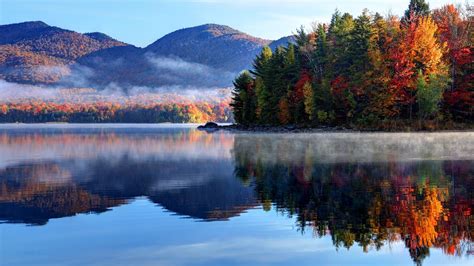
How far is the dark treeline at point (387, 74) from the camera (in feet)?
271

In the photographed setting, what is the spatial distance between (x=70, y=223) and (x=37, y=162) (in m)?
24.0

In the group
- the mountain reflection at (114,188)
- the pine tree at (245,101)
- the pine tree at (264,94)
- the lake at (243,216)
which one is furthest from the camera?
the pine tree at (245,101)

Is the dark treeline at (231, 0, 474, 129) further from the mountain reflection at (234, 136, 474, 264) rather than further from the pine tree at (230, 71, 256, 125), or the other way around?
the mountain reflection at (234, 136, 474, 264)

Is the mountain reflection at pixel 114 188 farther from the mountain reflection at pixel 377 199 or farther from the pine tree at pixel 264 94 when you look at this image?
the pine tree at pixel 264 94

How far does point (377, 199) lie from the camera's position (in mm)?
19984

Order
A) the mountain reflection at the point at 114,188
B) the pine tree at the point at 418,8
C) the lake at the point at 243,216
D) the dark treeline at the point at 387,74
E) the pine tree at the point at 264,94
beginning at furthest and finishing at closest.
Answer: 1. the pine tree at the point at 264,94
2. the pine tree at the point at 418,8
3. the dark treeline at the point at 387,74
4. the mountain reflection at the point at 114,188
5. the lake at the point at 243,216

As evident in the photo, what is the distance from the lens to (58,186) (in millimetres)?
25688

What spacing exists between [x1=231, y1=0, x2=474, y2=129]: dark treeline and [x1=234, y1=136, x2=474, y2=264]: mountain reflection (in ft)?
164

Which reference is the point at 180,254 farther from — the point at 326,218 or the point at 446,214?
the point at 446,214

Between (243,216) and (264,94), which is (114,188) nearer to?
(243,216)

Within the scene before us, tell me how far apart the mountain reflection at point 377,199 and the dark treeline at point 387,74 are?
49.9m

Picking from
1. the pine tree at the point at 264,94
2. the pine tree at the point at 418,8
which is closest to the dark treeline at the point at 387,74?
the pine tree at the point at 418,8

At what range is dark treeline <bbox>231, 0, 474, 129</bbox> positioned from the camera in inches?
3253

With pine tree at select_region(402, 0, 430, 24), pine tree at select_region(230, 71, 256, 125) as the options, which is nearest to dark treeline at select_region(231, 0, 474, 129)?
pine tree at select_region(402, 0, 430, 24)
